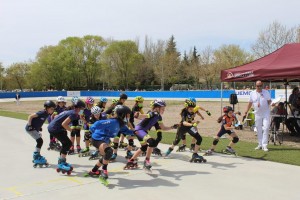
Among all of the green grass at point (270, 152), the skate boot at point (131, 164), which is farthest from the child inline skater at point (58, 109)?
the green grass at point (270, 152)

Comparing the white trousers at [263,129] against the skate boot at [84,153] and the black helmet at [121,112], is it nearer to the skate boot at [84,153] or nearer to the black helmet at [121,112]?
the black helmet at [121,112]

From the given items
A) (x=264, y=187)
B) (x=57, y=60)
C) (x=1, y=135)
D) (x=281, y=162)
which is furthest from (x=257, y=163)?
(x=57, y=60)

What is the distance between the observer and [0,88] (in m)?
102

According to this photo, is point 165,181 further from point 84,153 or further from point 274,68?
point 274,68

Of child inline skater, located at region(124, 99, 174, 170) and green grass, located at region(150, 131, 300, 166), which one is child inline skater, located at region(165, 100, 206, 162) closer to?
child inline skater, located at region(124, 99, 174, 170)

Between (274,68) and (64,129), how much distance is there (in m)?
8.11

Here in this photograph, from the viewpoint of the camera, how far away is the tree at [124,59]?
8390 centimetres

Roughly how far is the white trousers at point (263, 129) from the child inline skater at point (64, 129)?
19.2ft

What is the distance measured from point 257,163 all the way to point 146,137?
3.09 m

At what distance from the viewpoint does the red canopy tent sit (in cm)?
1155

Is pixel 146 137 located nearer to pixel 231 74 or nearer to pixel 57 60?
pixel 231 74

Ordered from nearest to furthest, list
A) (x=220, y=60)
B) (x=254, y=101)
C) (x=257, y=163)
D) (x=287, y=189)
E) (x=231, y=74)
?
(x=287, y=189) → (x=257, y=163) → (x=254, y=101) → (x=231, y=74) → (x=220, y=60)

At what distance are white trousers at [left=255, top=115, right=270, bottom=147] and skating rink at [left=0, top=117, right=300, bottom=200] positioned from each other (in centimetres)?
161

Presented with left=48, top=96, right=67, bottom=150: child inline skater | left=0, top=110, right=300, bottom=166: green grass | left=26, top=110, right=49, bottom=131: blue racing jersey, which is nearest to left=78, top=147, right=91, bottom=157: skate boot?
left=48, top=96, right=67, bottom=150: child inline skater
